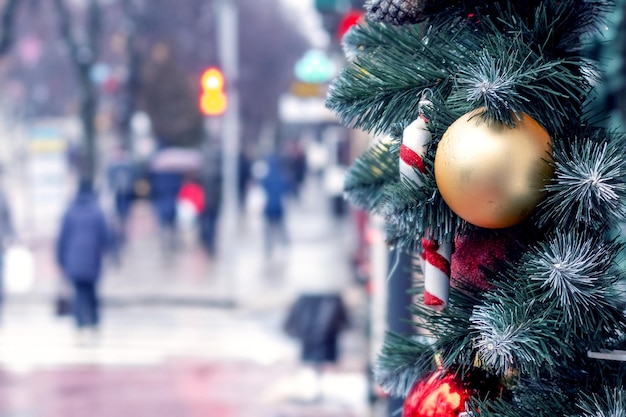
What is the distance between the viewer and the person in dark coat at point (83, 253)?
10812 mm

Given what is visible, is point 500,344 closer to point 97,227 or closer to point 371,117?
point 371,117

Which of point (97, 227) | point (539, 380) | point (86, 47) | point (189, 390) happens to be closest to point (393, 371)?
point (539, 380)

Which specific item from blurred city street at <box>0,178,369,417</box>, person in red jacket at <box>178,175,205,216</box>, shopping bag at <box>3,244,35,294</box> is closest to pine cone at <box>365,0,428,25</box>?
blurred city street at <box>0,178,369,417</box>

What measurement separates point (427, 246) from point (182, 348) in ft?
28.9

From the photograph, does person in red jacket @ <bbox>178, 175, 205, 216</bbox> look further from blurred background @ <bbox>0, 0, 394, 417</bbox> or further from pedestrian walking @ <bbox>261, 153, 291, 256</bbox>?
pedestrian walking @ <bbox>261, 153, 291, 256</bbox>

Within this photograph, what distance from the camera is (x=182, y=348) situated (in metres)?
10.3

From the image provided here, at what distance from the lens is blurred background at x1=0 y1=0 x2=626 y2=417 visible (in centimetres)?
810

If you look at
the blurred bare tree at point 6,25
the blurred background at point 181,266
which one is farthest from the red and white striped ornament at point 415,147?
the blurred bare tree at point 6,25

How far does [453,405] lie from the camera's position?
5.71 feet

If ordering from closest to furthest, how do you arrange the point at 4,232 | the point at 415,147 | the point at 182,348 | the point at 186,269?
the point at 415,147 < the point at 182,348 < the point at 4,232 < the point at 186,269

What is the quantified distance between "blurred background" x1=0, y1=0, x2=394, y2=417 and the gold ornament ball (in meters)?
0.63

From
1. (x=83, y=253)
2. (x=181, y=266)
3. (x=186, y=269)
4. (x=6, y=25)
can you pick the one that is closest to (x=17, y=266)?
(x=83, y=253)

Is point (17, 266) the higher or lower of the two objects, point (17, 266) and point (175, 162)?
the lower

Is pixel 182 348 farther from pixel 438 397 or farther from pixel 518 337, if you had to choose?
pixel 518 337
